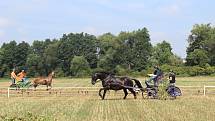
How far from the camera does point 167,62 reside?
103688mm

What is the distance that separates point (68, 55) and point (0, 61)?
14.9 meters

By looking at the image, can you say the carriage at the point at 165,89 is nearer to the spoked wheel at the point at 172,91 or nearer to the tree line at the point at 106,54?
the spoked wheel at the point at 172,91

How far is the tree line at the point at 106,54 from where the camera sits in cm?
9606

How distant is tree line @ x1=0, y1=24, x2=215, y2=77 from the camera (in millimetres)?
96062

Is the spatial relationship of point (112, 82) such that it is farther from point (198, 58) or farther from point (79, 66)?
point (198, 58)

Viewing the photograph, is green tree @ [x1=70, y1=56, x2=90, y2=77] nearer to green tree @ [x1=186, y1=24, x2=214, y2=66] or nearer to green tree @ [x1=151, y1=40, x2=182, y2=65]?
green tree @ [x1=151, y1=40, x2=182, y2=65]

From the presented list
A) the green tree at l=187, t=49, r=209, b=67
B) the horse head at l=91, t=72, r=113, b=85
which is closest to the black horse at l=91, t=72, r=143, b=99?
the horse head at l=91, t=72, r=113, b=85

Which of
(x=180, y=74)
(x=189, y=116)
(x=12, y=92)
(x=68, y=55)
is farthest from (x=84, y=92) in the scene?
(x=68, y=55)

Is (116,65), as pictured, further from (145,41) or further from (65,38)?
(65,38)

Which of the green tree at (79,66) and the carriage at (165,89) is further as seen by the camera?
the green tree at (79,66)

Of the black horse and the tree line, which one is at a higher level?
the tree line

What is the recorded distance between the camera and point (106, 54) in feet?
317

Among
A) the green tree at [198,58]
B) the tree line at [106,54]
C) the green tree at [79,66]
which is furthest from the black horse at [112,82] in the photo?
the green tree at [198,58]

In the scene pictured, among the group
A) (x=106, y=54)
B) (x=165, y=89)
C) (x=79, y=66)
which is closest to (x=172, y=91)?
(x=165, y=89)
